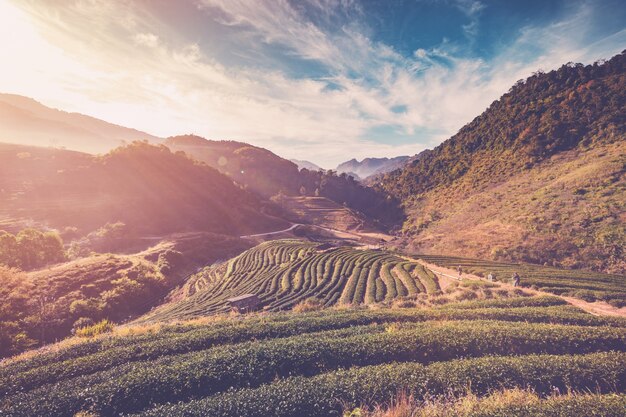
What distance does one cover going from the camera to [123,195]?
123375 millimetres

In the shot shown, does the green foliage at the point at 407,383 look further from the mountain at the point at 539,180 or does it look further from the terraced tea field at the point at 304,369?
A: the mountain at the point at 539,180

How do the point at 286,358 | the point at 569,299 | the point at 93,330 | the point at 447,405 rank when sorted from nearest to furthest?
the point at 447,405, the point at 286,358, the point at 93,330, the point at 569,299

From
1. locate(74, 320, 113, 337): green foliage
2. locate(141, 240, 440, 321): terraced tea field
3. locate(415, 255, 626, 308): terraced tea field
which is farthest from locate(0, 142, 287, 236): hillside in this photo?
locate(415, 255, 626, 308): terraced tea field

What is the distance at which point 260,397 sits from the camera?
10.1m

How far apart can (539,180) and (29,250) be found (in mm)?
136697

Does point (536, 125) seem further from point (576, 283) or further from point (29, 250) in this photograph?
point (29, 250)

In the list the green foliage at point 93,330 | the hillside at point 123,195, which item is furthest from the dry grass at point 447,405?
the hillside at point 123,195

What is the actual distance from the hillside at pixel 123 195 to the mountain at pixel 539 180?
8195cm

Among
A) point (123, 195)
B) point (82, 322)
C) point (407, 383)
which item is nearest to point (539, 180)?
point (407, 383)

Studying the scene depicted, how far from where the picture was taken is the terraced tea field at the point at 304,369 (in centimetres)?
1030

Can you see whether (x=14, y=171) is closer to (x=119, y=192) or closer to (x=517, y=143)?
(x=119, y=192)

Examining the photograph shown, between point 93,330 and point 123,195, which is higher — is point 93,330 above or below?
below

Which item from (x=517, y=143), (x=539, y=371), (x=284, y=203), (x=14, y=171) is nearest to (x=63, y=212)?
(x=14, y=171)

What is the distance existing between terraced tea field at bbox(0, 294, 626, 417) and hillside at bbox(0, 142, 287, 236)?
355 ft
